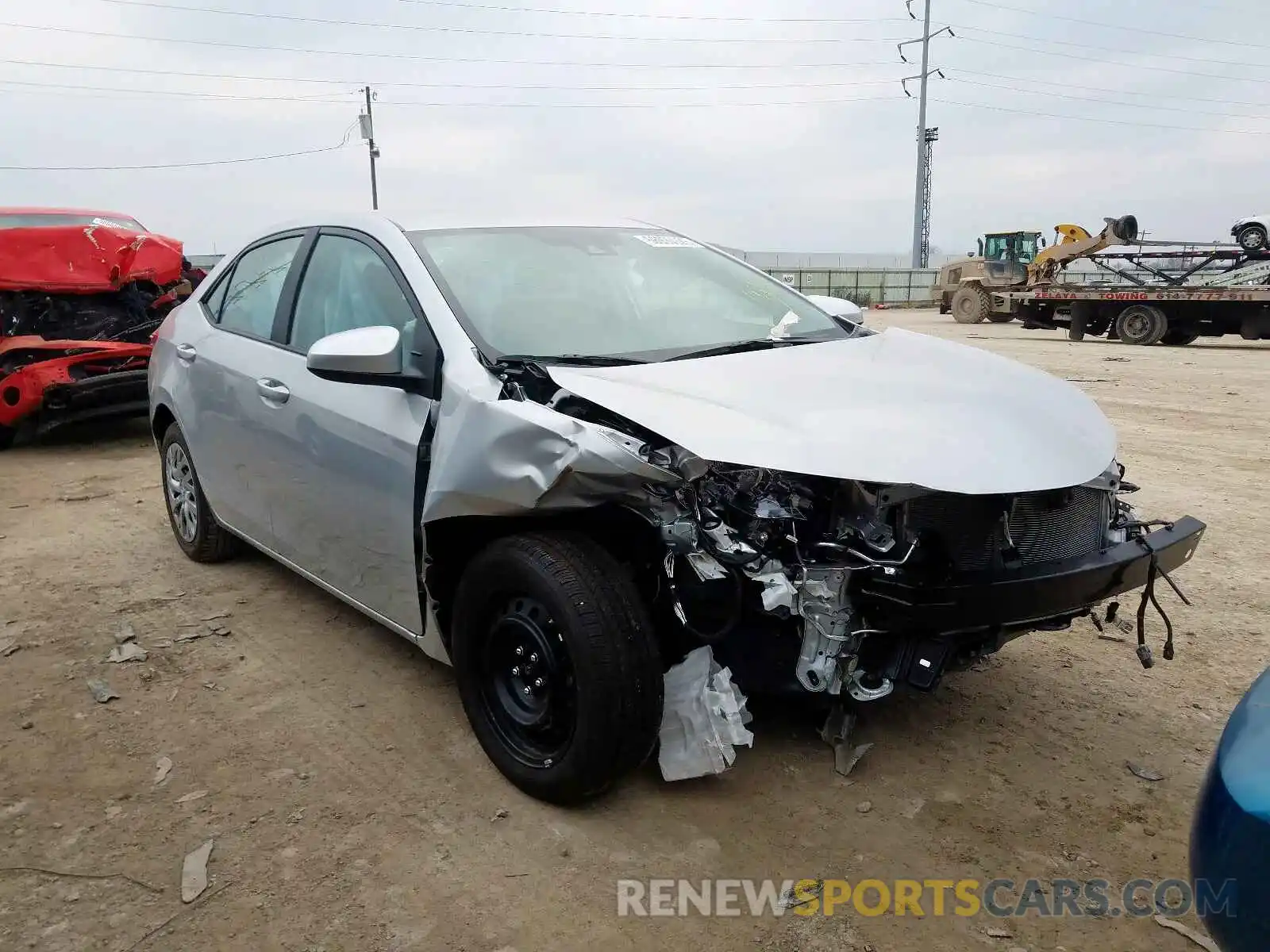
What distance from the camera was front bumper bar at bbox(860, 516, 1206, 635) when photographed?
240 cm

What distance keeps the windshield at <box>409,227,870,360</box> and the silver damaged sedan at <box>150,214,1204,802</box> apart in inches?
0.5

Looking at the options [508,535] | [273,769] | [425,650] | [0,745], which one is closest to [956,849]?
[508,535]

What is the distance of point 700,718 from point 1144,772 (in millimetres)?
1386

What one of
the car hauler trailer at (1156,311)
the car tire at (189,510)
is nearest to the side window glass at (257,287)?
the car tire at (189,510)

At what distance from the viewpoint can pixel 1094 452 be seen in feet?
8.66

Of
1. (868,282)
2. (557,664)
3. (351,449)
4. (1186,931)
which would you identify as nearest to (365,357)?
(351,449)

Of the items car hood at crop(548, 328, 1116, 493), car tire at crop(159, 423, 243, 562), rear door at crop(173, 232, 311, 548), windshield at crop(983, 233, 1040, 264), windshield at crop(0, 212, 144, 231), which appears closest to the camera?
car hood at crop(548, 328, 1116, 493)

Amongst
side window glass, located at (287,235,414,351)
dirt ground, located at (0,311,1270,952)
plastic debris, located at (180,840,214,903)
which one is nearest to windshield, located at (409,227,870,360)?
side window glass, located at (287,235,414,351)

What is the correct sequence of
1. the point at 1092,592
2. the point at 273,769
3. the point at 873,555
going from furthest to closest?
the point at 273,769 → the point at 1092,592 → the point at 873,555

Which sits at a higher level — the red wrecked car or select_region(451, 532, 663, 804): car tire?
the red wrecked car

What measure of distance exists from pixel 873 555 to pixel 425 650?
4.95 feet

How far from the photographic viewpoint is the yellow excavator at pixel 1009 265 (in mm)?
21328

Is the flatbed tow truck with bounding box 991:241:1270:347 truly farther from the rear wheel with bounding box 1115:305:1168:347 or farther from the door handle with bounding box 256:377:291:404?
the door handle with bounding box 256:377:291:404

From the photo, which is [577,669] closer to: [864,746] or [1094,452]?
[864,746]
